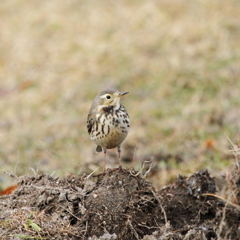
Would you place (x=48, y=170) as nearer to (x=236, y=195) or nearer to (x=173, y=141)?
(x=173, y=141)

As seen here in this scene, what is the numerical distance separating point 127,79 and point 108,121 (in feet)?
21.2

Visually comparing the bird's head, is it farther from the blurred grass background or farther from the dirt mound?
the blurred grass background

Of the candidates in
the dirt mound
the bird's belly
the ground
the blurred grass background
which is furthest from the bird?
Answer: the blurred grass background

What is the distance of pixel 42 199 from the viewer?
15.8 ft

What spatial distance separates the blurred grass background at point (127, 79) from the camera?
28.7 ft

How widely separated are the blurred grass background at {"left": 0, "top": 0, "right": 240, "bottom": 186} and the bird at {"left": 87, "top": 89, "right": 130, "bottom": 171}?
1.98 meters

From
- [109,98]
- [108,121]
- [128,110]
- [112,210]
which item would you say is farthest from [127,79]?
[112,210]

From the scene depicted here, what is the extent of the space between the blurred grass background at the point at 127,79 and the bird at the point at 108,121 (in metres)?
1.98

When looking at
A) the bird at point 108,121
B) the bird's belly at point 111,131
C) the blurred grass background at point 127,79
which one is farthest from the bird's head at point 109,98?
the blurred grass background at point 127,79

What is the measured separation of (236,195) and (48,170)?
4.08m

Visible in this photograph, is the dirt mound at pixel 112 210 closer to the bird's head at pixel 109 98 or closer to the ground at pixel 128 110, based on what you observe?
the ground at pixel 128 110

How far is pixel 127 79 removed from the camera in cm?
1189

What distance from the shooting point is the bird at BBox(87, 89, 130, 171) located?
5457 millimetres

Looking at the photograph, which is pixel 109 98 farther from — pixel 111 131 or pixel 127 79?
pixel 127 79
